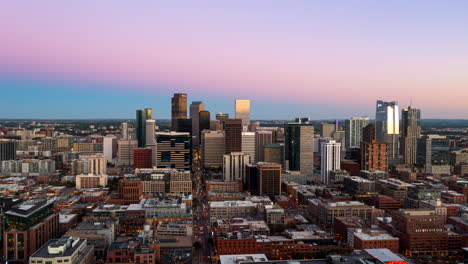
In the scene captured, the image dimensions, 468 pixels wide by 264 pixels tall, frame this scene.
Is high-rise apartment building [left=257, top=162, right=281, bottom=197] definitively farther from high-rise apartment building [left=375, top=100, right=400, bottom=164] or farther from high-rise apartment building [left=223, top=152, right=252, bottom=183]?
high-rise apartment building [left=375, top=100, right=400, bottom=164]

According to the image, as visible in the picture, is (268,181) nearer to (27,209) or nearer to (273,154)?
(273,154)

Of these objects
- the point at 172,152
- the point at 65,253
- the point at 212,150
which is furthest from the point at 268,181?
the point at 65,253

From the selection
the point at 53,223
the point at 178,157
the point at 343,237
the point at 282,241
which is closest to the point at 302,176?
the point at 178,157

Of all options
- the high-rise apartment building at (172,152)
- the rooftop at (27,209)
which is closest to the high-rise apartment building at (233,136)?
the high-rise apartment building at (172,152)

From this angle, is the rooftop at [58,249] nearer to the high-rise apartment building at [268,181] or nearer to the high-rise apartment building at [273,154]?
the high-rise apartment building at [268,181]

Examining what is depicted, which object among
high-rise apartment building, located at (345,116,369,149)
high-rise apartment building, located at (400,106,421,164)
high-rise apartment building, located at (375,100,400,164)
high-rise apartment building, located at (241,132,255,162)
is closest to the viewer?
high-rise apartment building, located at (241,132,255,162)

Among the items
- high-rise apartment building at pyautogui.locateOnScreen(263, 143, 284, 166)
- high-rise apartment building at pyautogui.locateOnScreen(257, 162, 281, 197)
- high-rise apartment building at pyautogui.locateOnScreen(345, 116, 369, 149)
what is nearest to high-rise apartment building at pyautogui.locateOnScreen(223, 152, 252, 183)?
high-rise apartment building at pyautogui.locateOnScreen(257, 162, 281, 197)

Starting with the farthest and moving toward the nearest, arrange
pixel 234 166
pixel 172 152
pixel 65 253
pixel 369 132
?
pixel 369 132 < pixel 172 152 < pixel 234 166 < pixel 65 253
